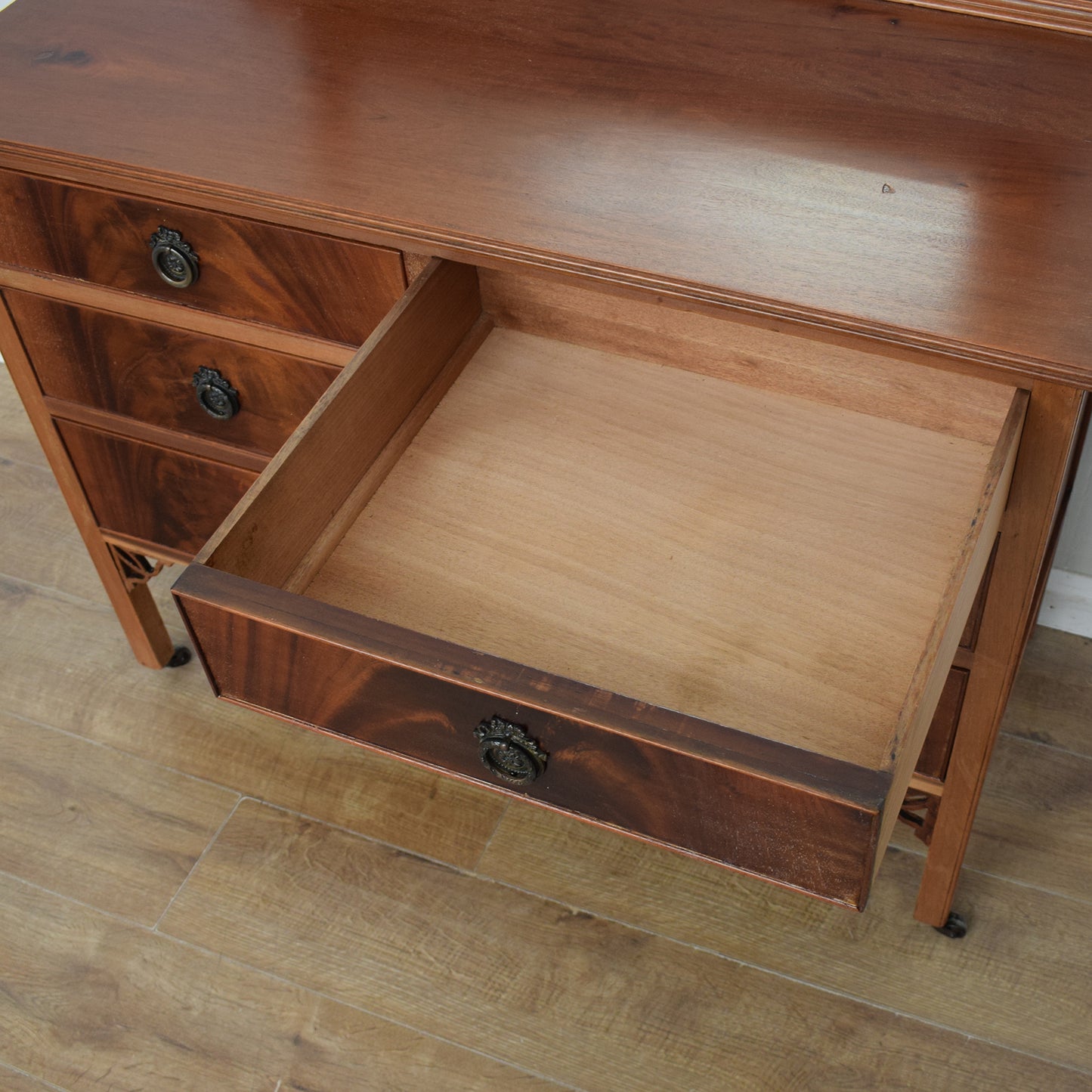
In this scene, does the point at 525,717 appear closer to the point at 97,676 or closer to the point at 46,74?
the point at 46,74

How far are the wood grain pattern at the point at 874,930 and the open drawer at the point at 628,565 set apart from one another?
1.70ft

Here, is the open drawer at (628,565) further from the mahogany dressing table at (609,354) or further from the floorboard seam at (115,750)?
the floorboard seam at (115,750)

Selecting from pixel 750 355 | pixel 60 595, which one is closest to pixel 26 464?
pixel 60 595

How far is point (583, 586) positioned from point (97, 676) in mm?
872

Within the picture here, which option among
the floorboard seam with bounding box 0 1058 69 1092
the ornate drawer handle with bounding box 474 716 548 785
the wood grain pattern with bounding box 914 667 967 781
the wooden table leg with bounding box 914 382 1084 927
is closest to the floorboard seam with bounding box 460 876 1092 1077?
the wooden table leg with bounding box 914 382 1084 927

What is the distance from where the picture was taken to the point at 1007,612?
2.97ft

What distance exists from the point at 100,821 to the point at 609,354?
795 millimetres

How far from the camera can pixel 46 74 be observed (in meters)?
1.01

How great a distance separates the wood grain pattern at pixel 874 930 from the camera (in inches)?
46.7

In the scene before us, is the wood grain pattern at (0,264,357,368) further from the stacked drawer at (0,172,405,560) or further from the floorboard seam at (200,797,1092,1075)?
the floorboard seam at (200,797,1092,1075)

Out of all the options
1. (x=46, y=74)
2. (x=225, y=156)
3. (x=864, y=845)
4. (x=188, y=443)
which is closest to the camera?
(x=864, y=845)

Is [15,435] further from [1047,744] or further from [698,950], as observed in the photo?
[1047,744]

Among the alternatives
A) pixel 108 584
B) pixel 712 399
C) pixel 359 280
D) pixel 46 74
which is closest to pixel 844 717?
pixel 712 399

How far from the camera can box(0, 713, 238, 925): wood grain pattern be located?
4.33ft
